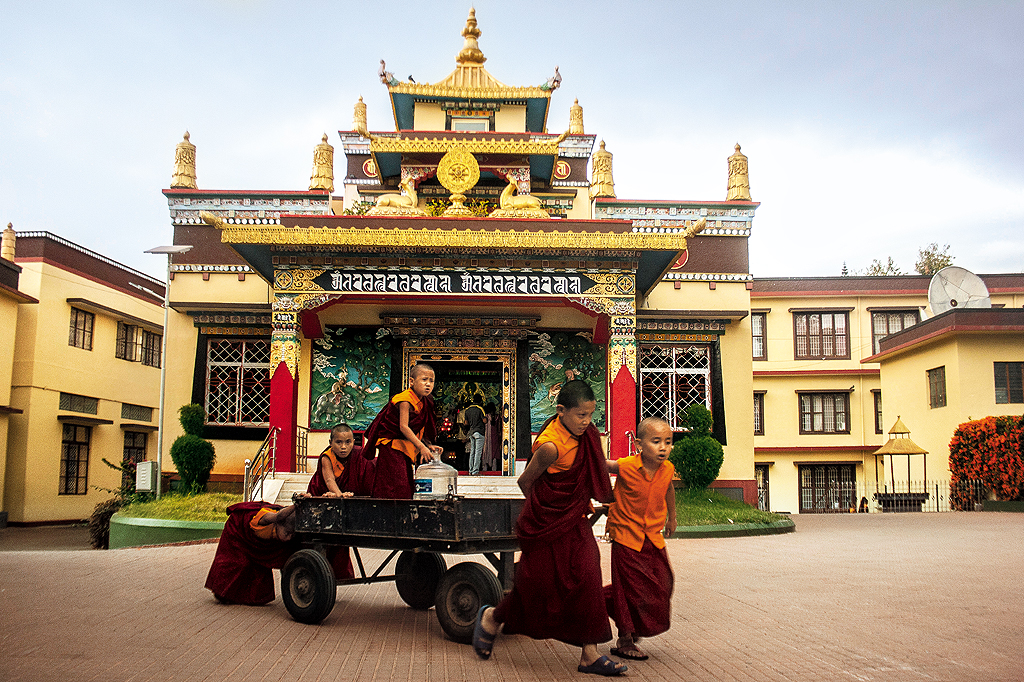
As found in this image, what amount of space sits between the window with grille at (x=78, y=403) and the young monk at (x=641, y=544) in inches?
848

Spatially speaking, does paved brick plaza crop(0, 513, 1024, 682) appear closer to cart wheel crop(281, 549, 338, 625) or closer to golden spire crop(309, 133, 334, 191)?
cart wheel crop(281, 549, 338, 625)

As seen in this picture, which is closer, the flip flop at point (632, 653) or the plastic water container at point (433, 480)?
the flip flop at point (632, 653)

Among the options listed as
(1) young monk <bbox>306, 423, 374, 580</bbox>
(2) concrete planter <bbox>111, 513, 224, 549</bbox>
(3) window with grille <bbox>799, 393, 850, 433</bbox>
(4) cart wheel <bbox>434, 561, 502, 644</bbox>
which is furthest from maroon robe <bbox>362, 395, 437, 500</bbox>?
(3) window with grille <bbox>799, 393, 850, 433</bbox>

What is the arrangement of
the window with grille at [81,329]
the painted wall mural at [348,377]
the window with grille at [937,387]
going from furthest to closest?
the window with grille at [937,387], the window with grille at [81,329], the painted wall mural at [348,377]

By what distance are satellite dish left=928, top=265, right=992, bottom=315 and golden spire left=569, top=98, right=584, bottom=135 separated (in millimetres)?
12200

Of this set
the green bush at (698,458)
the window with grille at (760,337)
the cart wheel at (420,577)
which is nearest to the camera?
the cart wheel at (420,577)

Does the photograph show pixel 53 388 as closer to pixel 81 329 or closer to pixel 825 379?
pixel 81 329

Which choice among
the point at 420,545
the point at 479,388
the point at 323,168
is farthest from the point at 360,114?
the point at 420,545

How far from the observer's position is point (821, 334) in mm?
Result: 31188

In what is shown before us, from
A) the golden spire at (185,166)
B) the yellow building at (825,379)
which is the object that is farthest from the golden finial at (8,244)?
the yellow building at (825,379)

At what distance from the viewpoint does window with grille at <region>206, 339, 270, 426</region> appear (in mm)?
16797

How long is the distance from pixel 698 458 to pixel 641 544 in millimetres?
11151

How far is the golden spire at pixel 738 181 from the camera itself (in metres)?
18.4

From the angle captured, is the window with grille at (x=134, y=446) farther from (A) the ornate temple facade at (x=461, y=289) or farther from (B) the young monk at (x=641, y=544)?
(B) the young monk at (x=641, y=544)
